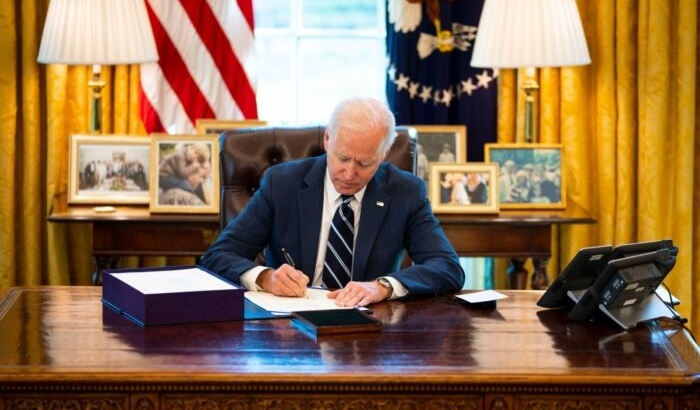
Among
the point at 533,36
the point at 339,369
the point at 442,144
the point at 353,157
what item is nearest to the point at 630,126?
the point at 533,36

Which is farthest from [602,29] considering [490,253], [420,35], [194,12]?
[194,12]

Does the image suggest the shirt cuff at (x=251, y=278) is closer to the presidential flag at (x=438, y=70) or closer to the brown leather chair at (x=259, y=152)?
the brown leather chair at (x=259, y=152)

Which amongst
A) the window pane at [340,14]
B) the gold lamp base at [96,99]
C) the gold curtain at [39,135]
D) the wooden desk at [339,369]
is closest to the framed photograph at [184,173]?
the gold lamp base at [96,99]

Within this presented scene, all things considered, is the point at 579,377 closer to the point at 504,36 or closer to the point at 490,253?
the point at 490,253

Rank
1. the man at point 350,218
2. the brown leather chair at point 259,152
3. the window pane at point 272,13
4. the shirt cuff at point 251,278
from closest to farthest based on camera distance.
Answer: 1. the shirt cuff at point 251,278
2. the man at point 350,218
3. the brown leather chair at point 259,152
4. the window pane at point 272,13

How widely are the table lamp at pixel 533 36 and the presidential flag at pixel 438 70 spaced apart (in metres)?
0.38

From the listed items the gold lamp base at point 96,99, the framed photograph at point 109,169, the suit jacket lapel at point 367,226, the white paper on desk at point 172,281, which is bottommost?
the white paper on desk at point 172,281

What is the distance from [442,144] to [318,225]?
1.57 meters

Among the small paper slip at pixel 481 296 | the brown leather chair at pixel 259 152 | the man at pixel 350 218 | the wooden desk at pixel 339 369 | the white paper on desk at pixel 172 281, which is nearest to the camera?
the wooden desk at pixel 339 369

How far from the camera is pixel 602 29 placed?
4.73 m

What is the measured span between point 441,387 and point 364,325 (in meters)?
0.36

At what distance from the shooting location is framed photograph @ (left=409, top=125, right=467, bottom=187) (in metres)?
4.66

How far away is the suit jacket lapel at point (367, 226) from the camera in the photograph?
3188 millimetres

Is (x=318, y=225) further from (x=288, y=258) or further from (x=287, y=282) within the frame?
(x=287, y=282)
